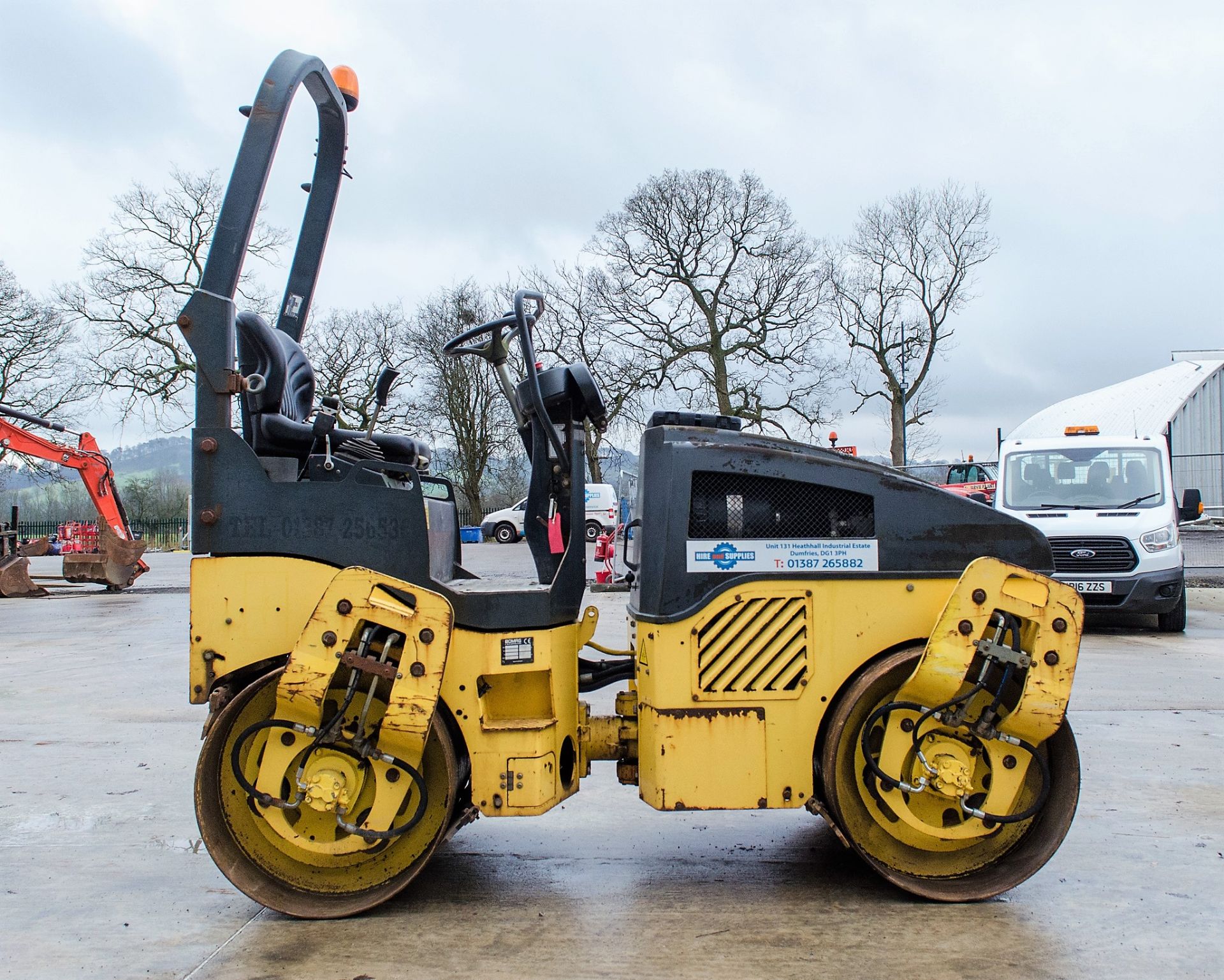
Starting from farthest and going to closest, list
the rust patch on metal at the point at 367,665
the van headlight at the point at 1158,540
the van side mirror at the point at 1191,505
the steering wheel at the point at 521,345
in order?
the van side mirror at the point at 1191,505, the van headlight at the point at 1158,540, the steering wheel at the point at 521,345, the rust patch on metal at the point at 367,665

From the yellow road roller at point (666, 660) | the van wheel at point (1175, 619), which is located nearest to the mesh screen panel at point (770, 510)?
the yellow road roller at point (666, 660)

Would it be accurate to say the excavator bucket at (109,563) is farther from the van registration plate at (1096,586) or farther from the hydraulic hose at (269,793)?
the hydraulic hose at (269,793)

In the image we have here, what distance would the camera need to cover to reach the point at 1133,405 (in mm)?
33719

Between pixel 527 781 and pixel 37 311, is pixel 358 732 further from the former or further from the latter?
pixel 37 311

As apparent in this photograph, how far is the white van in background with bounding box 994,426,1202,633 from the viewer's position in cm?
1005

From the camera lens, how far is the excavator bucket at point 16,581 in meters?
16.2

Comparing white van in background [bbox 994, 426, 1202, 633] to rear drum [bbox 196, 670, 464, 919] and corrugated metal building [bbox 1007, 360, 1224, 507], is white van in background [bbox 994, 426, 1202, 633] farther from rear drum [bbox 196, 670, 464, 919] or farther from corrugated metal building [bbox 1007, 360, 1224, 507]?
corrugated metal building [bbox 1007, 360, 1224, 507]

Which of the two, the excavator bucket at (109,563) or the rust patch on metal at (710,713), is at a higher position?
the excavator bucket at (109,563)

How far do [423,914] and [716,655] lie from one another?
1.35 m

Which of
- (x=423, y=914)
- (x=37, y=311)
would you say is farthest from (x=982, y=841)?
(x=37, y=311)

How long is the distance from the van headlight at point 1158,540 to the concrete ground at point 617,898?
4.49 metres

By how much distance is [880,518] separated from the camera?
359 centimetres

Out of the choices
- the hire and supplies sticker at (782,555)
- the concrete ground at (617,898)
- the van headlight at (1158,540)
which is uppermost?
the van headlight at (1158,540)

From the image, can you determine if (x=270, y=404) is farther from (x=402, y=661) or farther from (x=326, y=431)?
(x=402, y=661)
